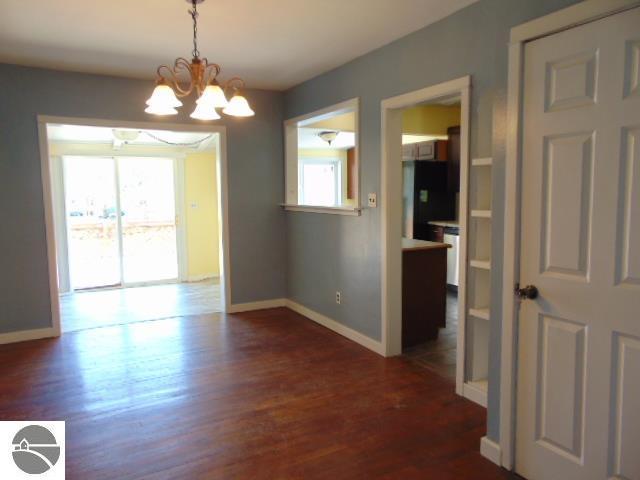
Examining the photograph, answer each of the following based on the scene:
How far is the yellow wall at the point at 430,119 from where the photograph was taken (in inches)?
230

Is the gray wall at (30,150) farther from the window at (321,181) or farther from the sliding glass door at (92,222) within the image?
the window at (321,181)

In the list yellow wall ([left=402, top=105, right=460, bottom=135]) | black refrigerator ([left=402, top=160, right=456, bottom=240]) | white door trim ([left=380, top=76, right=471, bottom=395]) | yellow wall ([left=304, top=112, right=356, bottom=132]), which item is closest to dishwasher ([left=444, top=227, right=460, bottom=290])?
black refrigerator ([left=402, top=160, right=456, bottom=240])

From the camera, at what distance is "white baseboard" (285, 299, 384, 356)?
12.9 ft

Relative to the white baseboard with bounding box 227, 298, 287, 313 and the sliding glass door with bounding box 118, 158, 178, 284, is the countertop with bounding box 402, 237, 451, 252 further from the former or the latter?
the sliding glass door with bounding box 118, 158, 178, 284

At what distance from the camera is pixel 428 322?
164 inches

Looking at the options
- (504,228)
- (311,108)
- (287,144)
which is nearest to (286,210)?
(287,144)

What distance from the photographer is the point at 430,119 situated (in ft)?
19.6

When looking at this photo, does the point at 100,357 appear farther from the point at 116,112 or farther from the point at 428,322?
the point at 428,322

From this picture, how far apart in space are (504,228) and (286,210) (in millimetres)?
3476

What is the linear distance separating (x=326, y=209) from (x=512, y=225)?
2.60 metres

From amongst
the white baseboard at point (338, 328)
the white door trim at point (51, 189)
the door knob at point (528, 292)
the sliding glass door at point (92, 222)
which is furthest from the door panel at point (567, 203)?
the sliding glass door at point (92, 222)

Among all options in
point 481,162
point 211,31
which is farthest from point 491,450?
point 211,31

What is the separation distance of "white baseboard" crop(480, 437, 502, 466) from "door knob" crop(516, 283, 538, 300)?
79cm

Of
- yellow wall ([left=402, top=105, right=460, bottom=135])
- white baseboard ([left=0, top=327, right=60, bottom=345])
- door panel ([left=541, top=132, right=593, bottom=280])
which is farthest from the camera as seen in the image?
yellow wall ([left=402, top=105, right=460, bottom=135])
